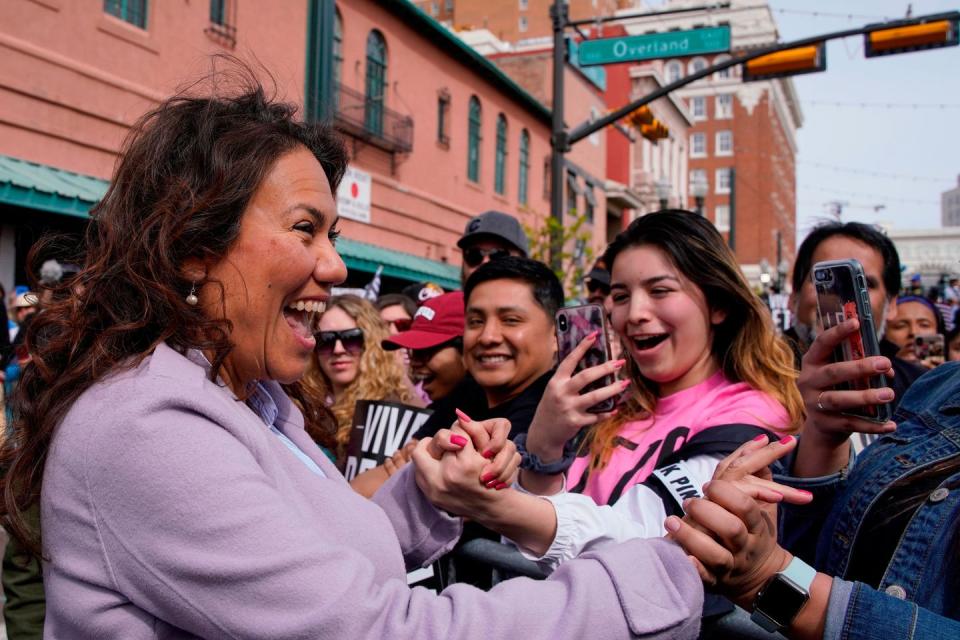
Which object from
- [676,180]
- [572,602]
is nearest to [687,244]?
[572,602]

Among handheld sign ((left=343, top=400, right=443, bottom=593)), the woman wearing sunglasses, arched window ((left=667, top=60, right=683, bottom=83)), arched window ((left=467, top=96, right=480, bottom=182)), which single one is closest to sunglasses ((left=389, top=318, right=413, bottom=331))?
the woman wearing sunglasses

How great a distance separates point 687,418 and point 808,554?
0.56m

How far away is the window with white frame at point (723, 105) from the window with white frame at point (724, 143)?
1.54 meters

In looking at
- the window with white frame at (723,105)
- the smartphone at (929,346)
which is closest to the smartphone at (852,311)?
the smartphone at (929,346)

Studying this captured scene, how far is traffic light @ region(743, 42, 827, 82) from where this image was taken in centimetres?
1071

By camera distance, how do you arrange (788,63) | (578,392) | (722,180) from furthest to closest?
(722,180) < (788,63) < (578,392)

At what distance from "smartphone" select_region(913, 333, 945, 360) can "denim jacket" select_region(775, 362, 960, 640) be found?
4.39 metres

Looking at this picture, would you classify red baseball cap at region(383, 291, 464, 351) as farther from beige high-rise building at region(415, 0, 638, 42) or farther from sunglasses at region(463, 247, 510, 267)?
beige high-rise building at region(415, 0, 638, 42)

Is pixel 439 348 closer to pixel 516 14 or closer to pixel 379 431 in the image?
pixel 379 431

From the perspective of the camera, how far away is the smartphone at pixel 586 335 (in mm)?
2646

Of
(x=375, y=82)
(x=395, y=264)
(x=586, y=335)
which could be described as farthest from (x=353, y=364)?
(x=375, y=82)

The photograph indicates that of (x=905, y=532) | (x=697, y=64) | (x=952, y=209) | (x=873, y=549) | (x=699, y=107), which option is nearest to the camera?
(x=905, y=532)

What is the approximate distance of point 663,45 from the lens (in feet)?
34.3

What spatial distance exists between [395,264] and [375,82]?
15.3 feet
